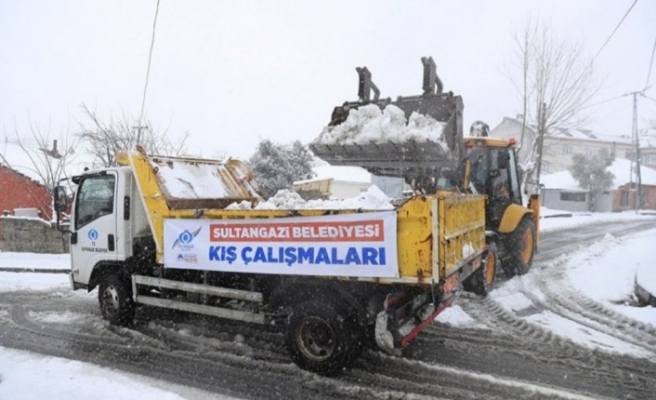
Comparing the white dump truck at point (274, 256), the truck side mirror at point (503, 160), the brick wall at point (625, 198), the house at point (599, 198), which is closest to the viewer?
the white dump truck at point (274, 256)

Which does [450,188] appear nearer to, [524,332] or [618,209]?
[524,332]

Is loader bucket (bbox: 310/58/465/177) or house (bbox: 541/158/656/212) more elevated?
loader bucket (bbox: 310/58/465/177)

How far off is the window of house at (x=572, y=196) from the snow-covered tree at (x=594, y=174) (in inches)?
28.7

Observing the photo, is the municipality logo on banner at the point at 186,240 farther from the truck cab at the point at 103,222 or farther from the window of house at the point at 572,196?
the window of house at the point at 572,196

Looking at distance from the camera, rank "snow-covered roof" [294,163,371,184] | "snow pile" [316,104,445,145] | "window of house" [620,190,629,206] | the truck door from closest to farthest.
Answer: "snow pile" [316,104,445,145], the truck door, "snow-covered roof" [294,163,371,184], "window of house" [620,190,629,206]

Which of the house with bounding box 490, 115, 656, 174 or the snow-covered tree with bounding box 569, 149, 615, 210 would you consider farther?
the house with bounding box 490, 115, 656, 174

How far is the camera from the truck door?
6477 mm

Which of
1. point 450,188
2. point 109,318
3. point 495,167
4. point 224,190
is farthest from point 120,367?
point 495,167

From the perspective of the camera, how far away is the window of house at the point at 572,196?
37750 millimetres

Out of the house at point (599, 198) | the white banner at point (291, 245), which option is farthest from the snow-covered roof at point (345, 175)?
the white banner at point (291, 245)

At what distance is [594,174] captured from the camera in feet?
123

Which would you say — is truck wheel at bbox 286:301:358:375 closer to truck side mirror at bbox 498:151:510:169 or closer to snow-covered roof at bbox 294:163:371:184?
truck side mirror at bbox 498:151:510:169

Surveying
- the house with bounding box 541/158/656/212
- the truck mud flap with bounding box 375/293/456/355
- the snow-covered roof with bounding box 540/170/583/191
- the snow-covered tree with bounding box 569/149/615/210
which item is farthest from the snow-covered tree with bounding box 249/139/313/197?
the snow-covered tree with bounding box 569/149/615/210

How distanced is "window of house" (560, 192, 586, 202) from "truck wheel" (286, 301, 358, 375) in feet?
126
